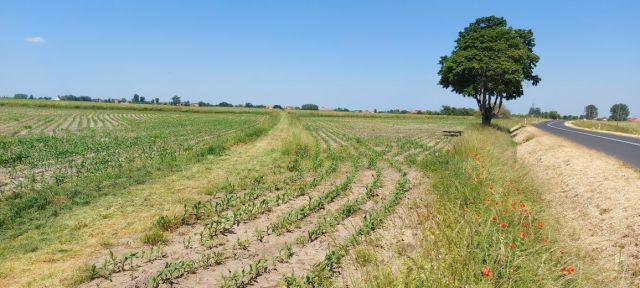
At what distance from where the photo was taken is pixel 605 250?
711 centimetres

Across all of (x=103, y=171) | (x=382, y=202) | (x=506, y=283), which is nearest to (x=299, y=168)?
(x=382, y=202)

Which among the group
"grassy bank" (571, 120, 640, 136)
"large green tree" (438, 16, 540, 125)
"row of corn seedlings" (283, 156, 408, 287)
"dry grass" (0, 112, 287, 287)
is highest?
"large green tree" (438, 16, 540, 125)

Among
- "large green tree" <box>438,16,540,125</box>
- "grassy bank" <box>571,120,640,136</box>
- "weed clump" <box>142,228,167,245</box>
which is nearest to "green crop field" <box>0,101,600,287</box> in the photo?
"weed clump" <box>142,228,167,245</box>

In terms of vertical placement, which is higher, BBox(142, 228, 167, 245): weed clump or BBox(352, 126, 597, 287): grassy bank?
BBox(352, 126, 597, 287): grassy bank

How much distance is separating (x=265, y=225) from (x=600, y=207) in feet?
25.6

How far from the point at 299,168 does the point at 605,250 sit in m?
10.3

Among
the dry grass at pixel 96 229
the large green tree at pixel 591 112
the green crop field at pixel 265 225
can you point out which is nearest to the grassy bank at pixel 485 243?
the green crop field at pixel 265 225

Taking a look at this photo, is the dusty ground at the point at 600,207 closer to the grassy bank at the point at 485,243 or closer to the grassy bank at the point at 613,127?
the grassy bank at the point at 485,243

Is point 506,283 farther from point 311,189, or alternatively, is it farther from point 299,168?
point 299,168

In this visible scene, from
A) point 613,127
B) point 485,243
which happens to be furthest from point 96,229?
point 613,127

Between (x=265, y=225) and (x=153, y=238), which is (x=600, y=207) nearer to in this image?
(x=265, y=225)

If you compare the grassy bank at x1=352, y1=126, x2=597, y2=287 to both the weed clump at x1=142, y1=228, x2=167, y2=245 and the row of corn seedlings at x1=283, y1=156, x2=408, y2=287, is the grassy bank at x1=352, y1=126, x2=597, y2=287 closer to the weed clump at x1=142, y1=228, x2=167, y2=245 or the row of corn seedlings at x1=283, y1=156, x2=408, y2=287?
the row of corn seedlings at x1=283, y1=156, x2=408, y2=287

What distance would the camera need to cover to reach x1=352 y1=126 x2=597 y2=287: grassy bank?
4.41 metres

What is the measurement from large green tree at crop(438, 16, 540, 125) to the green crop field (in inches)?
897
